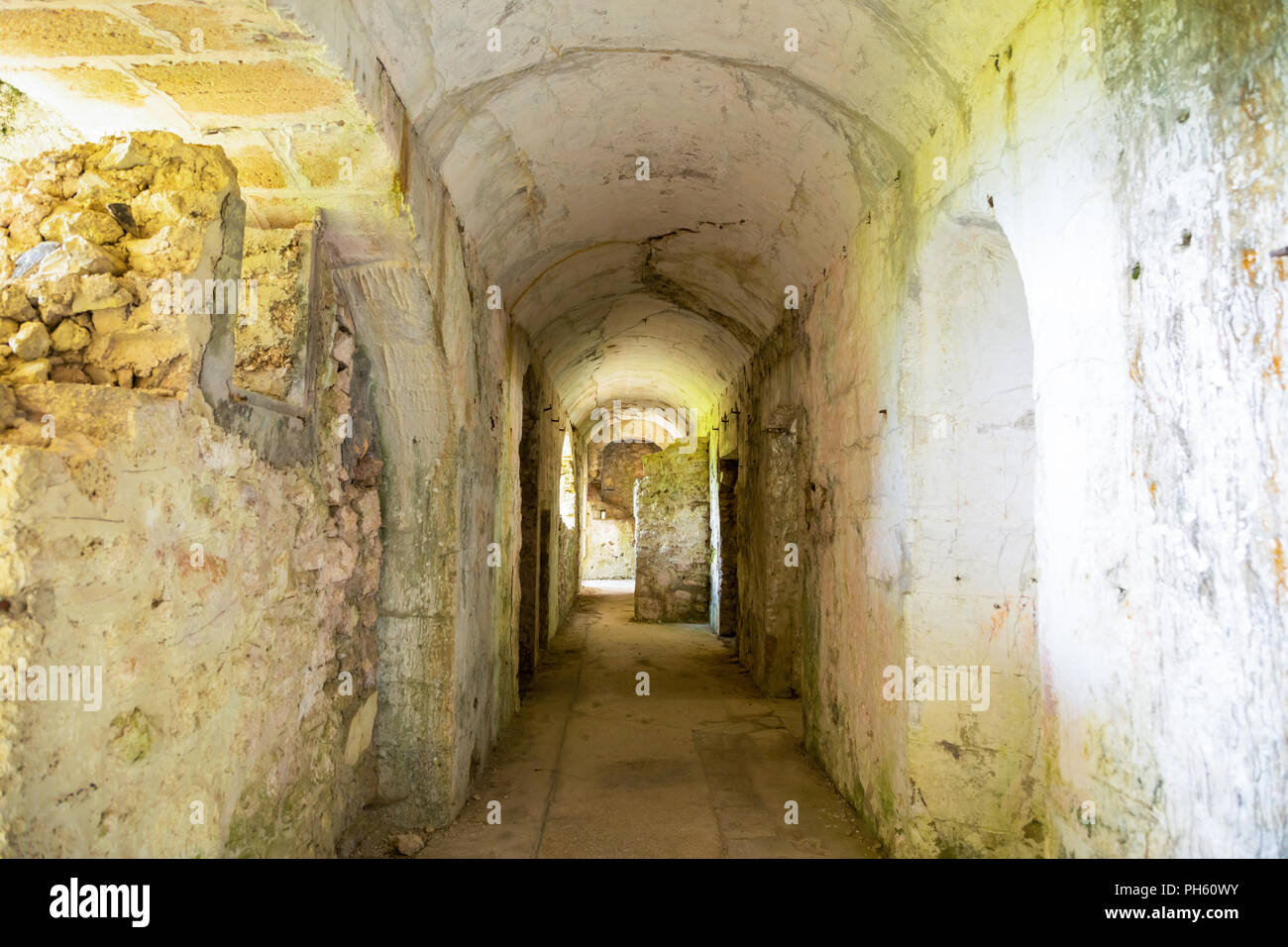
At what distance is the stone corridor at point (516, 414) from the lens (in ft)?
5.08

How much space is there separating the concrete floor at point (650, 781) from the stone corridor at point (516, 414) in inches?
1.7

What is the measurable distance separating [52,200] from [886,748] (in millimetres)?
3601

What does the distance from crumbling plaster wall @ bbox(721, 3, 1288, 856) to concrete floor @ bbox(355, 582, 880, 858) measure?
78.1 inches

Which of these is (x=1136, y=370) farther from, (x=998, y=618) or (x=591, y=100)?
(x=591, y=100)

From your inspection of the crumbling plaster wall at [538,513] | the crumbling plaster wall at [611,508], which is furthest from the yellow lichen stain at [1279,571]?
the crumbling plaster wall at [611,508]

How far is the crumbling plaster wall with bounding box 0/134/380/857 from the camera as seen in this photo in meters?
1.55

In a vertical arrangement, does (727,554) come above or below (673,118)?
below

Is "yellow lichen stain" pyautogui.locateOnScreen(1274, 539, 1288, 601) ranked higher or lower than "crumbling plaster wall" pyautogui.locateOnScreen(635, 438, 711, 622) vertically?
higher

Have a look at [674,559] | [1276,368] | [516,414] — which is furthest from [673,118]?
[674,559]

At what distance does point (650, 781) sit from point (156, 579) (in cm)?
315

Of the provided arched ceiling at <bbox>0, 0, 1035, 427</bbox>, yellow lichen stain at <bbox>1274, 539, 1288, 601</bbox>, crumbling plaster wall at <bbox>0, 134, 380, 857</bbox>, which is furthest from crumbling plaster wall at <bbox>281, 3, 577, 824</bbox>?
yellow lichen stain at <bbox>1274, 539, 1288, 601</bbox>

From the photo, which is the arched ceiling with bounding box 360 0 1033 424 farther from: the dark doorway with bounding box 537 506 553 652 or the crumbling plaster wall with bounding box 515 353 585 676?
the dark doorway with bounding box 537 506 553 652

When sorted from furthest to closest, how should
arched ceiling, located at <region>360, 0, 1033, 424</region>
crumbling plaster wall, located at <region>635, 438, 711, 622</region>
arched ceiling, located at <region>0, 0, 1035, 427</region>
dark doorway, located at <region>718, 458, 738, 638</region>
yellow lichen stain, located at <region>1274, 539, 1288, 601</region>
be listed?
1. crumbling plaster wall, located at <region>635, 438, 711, 622</region>
2. dark doorway, located at <region>718, 458, 738, 638</region>
3. arched ceiling, located at <region>360, 0, 1033, 424</region>
4. arched ceiling, located at <region>0, 0, 1035, 427</region>
5. yellow lichen stain, located at <region>1274, 539, 1288, 601</region>

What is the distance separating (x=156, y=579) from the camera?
1907mm
